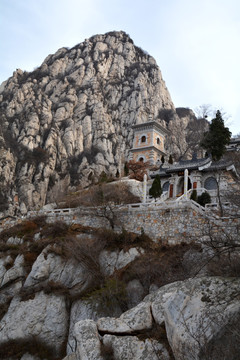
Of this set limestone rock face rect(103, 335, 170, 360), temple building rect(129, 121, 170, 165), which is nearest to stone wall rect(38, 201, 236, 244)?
limestone rock face rect(103, 335, 170, 360)

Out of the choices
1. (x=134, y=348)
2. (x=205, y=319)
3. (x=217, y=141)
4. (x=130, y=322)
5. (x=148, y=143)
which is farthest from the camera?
(x=148, y=143)

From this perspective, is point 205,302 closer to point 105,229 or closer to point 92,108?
Answer: point 105,229

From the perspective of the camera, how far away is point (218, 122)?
50.5m

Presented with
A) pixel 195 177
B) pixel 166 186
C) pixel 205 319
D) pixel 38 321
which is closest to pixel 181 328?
pixel 205 319

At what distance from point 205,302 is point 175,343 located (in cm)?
169

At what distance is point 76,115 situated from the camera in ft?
337

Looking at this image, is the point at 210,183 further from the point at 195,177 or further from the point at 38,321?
the point at 38,321

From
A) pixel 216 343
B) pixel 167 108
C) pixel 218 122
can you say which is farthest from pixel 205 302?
pixel 167 108

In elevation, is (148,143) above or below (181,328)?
above

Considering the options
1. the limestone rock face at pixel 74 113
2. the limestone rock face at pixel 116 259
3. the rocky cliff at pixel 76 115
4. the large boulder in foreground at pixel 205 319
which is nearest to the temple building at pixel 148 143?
the rocky cliff at pixel 76 115

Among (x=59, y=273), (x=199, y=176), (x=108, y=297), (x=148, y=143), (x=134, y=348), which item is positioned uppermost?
(x=148, y=143)

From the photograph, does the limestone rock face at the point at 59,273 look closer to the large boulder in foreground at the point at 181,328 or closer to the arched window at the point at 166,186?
the large boulder in foreground at the point at 181,328

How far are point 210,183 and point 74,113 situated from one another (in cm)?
6736

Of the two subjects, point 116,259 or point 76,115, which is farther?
point 76,115
